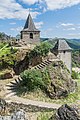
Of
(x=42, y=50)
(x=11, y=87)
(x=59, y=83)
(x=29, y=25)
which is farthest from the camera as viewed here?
(x=29, y=25)

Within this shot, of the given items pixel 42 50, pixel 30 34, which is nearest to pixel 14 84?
pixel 42 50

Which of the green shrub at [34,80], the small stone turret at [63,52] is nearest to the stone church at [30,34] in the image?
the small stone turret at [63,52]

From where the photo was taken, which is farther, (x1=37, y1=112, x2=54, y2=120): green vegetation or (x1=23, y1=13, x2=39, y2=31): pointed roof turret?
(x1=23, y1=13, x2=39, y2=31): pointed roof turret

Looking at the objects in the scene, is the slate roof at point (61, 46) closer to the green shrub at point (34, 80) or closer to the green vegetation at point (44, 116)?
the green shrub at point (34, 80)

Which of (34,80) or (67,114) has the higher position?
(34,80)

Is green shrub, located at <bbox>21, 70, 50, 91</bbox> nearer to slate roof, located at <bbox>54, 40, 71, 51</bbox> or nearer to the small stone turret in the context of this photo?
the small stone turret

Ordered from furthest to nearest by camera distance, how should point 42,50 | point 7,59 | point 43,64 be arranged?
point 7,59, point 42,50, point 43,64

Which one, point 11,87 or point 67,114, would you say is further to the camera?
point 11,87

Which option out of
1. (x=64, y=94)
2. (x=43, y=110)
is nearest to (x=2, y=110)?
(x=43, y=110)

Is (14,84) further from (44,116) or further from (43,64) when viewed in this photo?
(44,116)

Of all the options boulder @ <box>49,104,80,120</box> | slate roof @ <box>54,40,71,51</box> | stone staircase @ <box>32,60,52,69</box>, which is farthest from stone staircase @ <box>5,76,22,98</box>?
slate roof @ <box>54,40,71,51</box>

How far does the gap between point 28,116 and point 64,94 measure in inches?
208

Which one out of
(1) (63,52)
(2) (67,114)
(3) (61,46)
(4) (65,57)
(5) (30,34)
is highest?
(5) (30,34)

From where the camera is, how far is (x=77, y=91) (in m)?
23.0
